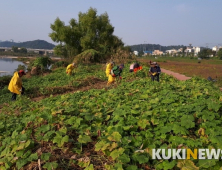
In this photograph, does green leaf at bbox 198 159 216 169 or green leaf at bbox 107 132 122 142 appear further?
green leaf at bbox 107 132 122 142

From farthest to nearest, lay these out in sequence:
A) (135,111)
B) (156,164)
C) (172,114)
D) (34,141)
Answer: (135,111)
(172,114)
(34,141)
(156,164)

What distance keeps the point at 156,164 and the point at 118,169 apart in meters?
0.52

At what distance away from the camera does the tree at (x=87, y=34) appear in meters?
30.8

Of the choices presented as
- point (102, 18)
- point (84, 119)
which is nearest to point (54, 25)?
point (102, 18)

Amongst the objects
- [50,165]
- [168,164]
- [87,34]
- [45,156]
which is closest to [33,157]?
[45,156]

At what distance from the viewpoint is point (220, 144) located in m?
2.97

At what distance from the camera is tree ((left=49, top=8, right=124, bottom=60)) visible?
3075 centimetres

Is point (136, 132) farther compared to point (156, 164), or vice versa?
point (136, 132)

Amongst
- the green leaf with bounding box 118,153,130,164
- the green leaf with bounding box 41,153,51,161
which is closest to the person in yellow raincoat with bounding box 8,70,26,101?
the green leaf with bounding box 41,153,51,161

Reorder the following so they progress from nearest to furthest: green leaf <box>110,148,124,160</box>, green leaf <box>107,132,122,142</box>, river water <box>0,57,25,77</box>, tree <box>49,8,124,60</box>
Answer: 1. green leaf <box>110,148,124,160</box>
2. green leaf <box>107,132,122,142</box>
3. river water <box>0,57,25,77</box>
4. tree <box>49,8,124,60</box>

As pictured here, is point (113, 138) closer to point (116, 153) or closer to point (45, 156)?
point (116, 153)

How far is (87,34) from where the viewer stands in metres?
31.5

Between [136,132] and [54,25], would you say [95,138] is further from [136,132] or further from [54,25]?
[54,25]

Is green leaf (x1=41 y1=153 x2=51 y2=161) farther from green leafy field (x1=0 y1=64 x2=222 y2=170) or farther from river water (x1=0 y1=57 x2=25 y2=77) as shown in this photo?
river water (x1=0 y1=57 x2=25 y2=77)
